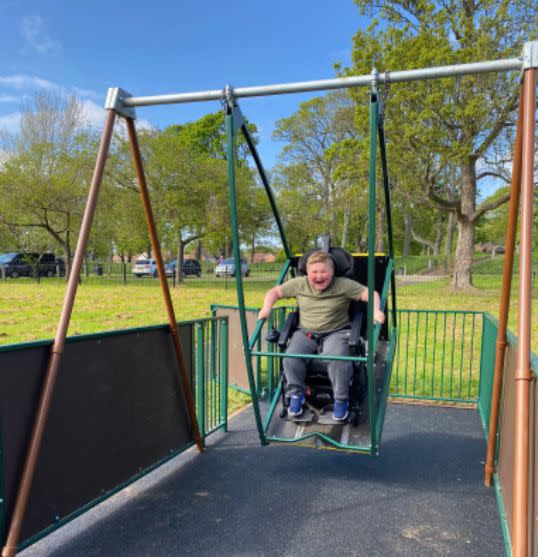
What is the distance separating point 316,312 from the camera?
4.17m

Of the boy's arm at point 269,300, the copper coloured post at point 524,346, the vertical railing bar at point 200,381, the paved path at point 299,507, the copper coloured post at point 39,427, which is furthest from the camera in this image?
the vertical railing bar at point 200,381

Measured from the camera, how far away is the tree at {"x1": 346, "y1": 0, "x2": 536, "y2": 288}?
1540 centimetres

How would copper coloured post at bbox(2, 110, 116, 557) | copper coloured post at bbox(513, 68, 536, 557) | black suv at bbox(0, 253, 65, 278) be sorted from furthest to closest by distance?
black suv at bbox(0, 253, 65, 278)
copper coloured post at bbox(2, 110, 116, 557)
copper coloured post at bbox(513, 68, 536, 557)

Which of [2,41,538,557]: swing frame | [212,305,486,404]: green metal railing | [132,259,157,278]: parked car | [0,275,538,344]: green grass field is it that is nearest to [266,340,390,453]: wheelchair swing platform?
[2,41,538,557]: swing frame

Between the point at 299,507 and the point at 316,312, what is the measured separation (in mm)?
1503

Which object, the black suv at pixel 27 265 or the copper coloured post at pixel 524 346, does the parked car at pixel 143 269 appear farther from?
the copper coloured post at pixel 524 346

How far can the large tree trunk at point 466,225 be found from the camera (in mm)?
17469

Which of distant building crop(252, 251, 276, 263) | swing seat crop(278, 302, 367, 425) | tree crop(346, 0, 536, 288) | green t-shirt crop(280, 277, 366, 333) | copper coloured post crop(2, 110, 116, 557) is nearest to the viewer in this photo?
copper coloured post crop(2, 110, 116, 557)

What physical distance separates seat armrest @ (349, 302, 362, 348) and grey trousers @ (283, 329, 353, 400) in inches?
4.6

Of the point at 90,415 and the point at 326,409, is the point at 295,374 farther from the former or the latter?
the point at 90,415

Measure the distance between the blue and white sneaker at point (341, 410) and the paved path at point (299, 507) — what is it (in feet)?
2.05

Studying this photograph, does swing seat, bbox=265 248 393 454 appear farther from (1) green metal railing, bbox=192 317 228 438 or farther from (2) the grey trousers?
(1) green metal railing, bbox=192 317 228 438

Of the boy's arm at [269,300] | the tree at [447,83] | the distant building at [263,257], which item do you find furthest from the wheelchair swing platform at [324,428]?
the distant building at [263,257]

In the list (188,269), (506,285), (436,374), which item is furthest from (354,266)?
(188,269)
